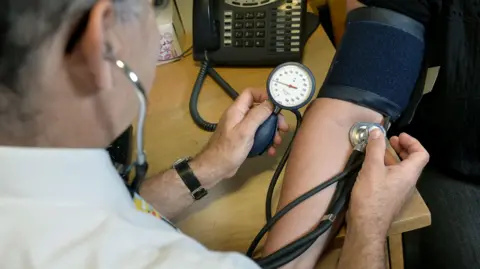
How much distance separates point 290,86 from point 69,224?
0.54m

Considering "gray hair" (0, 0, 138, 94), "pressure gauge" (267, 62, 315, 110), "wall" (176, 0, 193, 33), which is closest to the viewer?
"gray hair" (0, 0, 138, 94)

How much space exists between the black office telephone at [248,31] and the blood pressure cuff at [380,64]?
15 cm

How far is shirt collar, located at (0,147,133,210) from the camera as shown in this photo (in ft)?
2.07

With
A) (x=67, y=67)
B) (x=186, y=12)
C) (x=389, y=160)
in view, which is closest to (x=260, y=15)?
(x=186, y=12)

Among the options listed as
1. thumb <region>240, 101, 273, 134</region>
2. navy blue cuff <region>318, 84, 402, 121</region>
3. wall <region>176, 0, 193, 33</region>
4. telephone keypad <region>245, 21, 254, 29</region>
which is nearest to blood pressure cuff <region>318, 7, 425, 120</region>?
navy blue cuff <region>318, 84, 402, 121</region>

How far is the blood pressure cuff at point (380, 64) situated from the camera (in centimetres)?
107

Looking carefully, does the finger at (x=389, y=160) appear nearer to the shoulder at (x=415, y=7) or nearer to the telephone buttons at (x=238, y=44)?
the shoulder at (x=415, y=7)

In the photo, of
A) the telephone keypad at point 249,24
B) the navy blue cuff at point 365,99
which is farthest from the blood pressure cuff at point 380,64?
the telephone keypad at point 249,24

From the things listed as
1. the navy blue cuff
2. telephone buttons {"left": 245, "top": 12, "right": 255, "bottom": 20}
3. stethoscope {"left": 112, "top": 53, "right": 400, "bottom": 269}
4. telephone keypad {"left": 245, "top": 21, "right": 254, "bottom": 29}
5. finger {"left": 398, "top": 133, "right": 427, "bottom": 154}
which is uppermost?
telephone buttons {"left": 245, "top": 12, "right": 255, "bottom": 20}

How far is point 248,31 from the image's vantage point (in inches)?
49.0

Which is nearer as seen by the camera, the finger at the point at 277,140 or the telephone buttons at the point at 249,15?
the finger at the point at 277,140

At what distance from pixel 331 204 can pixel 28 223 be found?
0.52 meters

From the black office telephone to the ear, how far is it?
599 millimetres

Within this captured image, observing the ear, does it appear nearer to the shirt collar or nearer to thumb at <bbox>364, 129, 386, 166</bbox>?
the shirt collar
